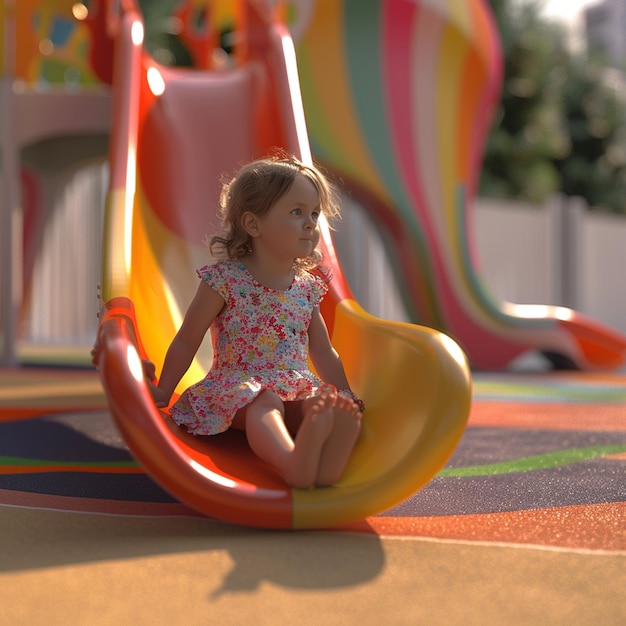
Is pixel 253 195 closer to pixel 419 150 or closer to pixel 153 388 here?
pixel 153 388

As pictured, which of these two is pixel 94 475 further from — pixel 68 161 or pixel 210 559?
pixel 68 161

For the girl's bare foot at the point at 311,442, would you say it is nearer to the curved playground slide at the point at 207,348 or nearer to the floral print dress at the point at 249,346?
the curved playground slide at the point at 207,348

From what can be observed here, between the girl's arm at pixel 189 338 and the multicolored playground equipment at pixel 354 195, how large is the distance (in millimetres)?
96

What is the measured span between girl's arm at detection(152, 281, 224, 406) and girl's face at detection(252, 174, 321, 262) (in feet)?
0.77

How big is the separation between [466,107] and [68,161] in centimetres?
396

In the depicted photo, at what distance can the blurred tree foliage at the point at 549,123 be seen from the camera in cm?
2225

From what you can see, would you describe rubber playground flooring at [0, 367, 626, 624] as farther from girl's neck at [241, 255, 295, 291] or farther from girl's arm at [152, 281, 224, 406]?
girl's neck at [241, 255, 295, 291]

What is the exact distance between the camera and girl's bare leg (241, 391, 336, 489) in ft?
6.59

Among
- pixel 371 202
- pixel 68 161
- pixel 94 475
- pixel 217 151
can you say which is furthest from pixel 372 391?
pixel 68 161

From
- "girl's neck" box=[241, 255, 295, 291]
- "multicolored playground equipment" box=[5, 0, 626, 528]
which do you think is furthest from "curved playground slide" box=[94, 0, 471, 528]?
"girl's neck" box=[241, 255, 295, 291]

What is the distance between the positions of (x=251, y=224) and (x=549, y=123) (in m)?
21.6

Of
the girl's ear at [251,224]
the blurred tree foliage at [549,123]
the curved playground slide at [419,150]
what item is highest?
the girl's ear at [251,224]

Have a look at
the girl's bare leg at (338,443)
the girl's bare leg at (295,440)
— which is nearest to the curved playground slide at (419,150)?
the girl's bare leg at (295,440)

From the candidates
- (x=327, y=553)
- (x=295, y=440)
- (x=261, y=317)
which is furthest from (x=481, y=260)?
(x=327, y=553)
